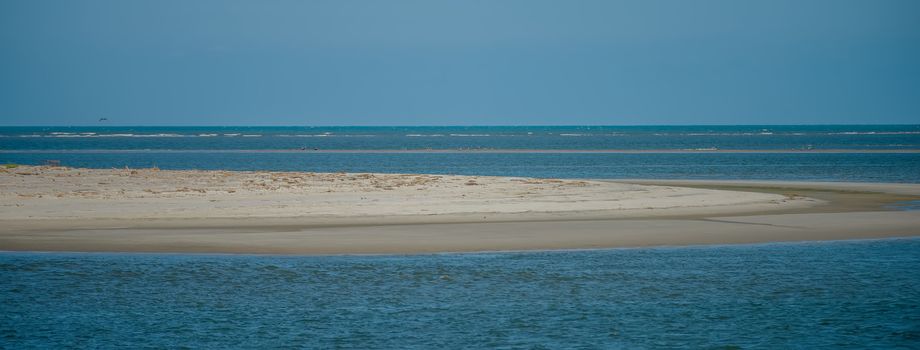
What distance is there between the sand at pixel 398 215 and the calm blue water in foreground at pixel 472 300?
205cm

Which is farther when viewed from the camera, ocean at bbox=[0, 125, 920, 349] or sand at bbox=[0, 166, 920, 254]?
sand at bbox=[0, 166, 920, 254]

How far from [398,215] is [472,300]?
12898 millimetres

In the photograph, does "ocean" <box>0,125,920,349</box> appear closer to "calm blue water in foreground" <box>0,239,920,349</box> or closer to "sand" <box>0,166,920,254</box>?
"calm blue water in foreground" <box>0,239,920,349</box>

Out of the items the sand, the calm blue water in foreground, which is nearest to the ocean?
the calm blue water in foreground

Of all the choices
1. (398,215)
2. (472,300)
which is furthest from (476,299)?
(398,215)

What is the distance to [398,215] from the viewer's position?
30516mm

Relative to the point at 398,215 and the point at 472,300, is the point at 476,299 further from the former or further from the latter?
the point at 398,215

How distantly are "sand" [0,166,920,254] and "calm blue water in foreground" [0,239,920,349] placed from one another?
205 centimetres

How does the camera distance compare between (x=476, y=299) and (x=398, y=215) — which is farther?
(x=398, y=215)

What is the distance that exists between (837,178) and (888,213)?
23630 millimetres

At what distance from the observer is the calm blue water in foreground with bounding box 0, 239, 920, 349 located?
1491cm

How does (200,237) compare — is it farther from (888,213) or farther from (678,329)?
(888,213)

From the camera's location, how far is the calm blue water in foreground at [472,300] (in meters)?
14.9

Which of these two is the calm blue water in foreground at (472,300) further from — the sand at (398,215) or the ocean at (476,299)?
the sand at (398,215)
